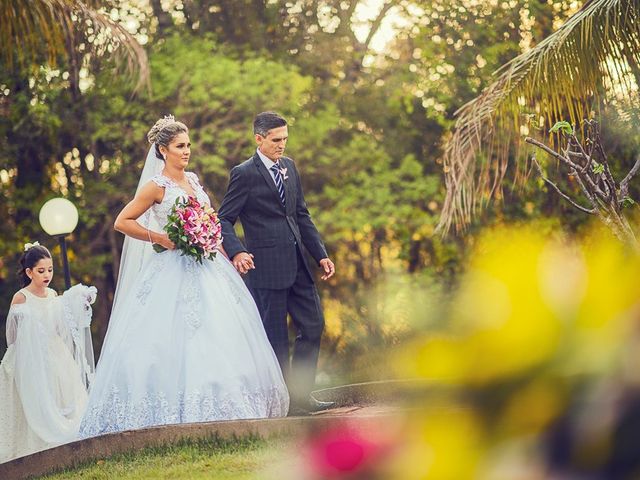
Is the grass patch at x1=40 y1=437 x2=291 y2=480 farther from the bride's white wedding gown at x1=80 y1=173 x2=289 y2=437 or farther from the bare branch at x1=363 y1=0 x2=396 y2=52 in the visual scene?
the bare branch at x1=363 y1=0 x2=396 y2=52

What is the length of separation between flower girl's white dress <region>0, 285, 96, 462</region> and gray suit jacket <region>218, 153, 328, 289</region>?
1.82m

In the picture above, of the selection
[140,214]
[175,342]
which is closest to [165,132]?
[140,214]

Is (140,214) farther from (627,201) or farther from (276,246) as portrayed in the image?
(627,201)

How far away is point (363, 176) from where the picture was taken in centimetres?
1873

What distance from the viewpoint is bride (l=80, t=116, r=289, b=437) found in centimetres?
717

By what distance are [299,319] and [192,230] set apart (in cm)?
96

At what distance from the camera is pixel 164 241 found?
7488 mm

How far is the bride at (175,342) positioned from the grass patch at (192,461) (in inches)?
23.0

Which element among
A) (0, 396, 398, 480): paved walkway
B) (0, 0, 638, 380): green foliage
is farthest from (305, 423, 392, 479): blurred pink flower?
(0, 0, 638, 380): green foliage

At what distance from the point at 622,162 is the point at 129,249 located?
1222 centimetres

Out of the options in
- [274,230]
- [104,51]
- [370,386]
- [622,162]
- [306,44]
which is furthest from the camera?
[306,44]

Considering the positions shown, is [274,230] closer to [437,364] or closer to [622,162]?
[437,364]

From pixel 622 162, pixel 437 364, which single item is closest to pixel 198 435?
pixel 437 364

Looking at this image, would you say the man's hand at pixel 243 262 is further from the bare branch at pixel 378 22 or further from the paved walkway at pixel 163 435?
the bare branch at pixel 378 22
